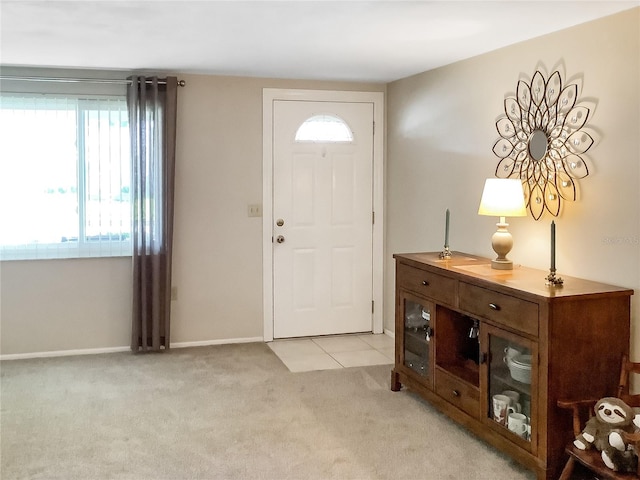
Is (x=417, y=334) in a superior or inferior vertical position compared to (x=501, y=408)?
superior

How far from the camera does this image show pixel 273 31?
3.68m

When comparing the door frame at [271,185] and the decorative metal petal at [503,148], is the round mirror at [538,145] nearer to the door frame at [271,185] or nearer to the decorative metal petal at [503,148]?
the decorative metal petal at [503,148]

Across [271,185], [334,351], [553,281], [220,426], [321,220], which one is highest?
[271,185]

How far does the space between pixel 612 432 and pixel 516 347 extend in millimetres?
605

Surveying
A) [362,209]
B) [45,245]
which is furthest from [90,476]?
[362,209]

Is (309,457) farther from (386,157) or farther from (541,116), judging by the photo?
(386,157)

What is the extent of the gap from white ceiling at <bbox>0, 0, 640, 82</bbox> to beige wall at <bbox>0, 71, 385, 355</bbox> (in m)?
0.47

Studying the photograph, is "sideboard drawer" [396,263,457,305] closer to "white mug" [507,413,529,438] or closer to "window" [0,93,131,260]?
"white mug" [507,413,529,438]

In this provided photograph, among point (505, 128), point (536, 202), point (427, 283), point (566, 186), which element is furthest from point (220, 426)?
point (505, 128)

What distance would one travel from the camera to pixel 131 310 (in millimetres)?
5344

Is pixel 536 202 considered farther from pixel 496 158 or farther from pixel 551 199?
pixel 496 158

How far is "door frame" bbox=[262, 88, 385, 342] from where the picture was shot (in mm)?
5523

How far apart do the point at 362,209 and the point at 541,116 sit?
7.46 ft

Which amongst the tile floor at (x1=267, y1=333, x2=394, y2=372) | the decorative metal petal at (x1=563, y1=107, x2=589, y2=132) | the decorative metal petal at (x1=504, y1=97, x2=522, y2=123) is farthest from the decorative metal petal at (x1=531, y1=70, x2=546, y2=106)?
the tile floor at (x1=267, y1=333, x2=394, y2=372)
